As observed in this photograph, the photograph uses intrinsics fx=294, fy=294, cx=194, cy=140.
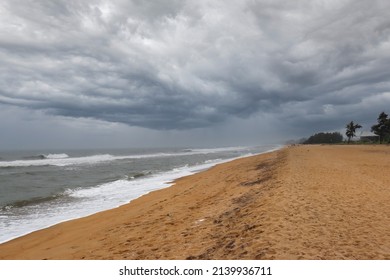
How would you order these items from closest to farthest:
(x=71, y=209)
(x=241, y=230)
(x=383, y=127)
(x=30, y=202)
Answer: (x=241, y=230) < (x=71, y=209) < (x=30, y=202) < (x=383, y=127)

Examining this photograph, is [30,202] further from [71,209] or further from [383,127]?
[383,127]

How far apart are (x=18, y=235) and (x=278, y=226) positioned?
30.1 feet

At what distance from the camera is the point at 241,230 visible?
7488 millimetres

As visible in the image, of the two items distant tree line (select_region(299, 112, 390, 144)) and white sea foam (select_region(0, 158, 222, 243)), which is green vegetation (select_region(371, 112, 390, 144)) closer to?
distant tree line (select_region(299, 112, 390, 144))

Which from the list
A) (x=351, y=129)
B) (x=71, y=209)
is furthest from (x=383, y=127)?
(x=71, y=209)

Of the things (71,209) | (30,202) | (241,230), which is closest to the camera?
(241,230)

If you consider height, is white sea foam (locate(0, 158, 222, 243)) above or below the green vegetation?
below

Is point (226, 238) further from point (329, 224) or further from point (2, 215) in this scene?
point (2, 215)

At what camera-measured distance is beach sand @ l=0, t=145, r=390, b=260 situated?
6.15 m

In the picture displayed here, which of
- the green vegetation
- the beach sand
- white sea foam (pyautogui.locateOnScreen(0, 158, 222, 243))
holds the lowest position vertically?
white sea foam (pyautogui.locateOnScreen(0, 158, 222, 243))

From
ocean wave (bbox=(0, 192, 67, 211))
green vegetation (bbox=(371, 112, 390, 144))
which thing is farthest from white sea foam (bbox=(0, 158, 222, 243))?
green vegetation (bbox=(371, 112, 390, 144))

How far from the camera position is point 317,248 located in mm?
5895

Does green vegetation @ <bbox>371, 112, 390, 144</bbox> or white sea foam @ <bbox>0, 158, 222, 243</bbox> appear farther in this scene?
green vegetation @ <bbox>371, 112, 390, 144</bbox>

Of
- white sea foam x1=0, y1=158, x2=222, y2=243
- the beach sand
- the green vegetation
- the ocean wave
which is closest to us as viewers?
the beach sand
